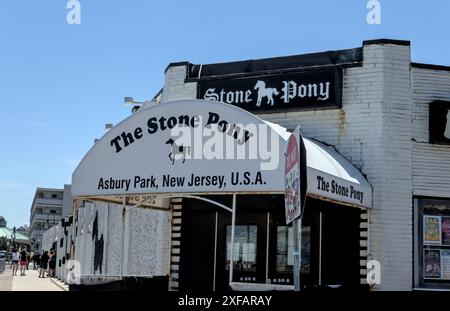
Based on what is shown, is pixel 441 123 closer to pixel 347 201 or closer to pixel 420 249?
pixel 420 249

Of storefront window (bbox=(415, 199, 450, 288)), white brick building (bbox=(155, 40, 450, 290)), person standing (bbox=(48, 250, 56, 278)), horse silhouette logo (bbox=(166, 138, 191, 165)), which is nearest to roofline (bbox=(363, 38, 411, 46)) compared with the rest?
white brick building (bbox=(155, 40, 450, 290))

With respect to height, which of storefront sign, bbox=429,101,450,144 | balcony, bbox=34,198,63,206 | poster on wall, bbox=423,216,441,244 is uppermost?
balcony, bbox=34,198,63,206

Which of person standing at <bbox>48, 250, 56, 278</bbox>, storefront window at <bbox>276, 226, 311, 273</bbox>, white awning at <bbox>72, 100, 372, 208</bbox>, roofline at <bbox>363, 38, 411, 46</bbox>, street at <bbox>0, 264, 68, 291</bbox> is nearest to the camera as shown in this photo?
white awning at <bbox>72, 100, 372, 208</bbox>

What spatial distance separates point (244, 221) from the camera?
518 inches

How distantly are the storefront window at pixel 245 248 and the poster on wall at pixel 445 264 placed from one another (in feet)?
11.5

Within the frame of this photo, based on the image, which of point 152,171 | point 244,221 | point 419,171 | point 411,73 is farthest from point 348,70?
point 152,171

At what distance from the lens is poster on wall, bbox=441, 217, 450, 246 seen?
39.9 ft

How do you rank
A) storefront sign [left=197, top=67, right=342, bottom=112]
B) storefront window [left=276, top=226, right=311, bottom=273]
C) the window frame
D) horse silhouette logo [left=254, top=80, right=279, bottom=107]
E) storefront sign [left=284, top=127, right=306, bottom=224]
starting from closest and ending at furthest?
storefront sign [left=284, top=127, right=306, bottom=224], the window frame, storefront window [left=276, top=226, right=311, bottom=273], storefront sign [left=197, top=67, right=342, bottom=112], horse silhouette logo [left=254, top=80, right=279, bottom=107]

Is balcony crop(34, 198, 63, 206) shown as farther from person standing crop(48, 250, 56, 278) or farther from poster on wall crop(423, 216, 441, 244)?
poster on wall crop(423, 216, 441, 244)

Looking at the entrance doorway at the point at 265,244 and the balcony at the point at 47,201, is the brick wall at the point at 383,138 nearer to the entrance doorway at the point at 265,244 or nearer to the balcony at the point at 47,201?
the entrance doorway at the point at 265,244

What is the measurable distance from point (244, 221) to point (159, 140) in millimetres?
3204

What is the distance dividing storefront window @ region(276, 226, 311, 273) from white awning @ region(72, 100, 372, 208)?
5.00 ft
